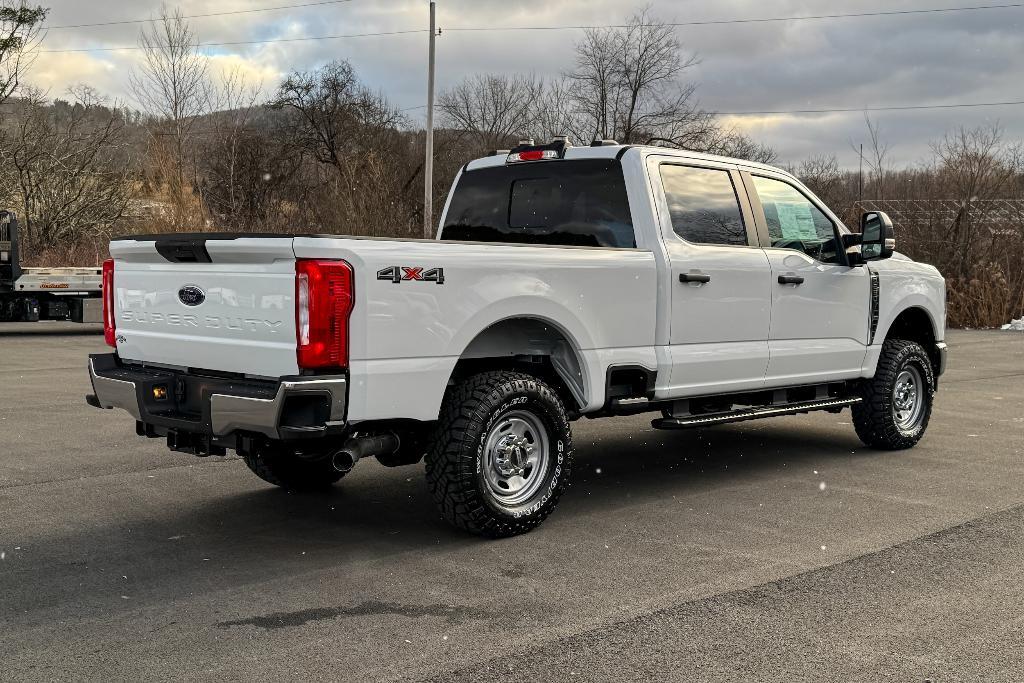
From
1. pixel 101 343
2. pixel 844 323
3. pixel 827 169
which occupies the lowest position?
pixel 101 343

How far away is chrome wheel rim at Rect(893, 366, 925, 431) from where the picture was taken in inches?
340

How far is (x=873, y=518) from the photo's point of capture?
6188 millimetres

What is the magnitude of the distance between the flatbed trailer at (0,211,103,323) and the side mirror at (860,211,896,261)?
16109 mm

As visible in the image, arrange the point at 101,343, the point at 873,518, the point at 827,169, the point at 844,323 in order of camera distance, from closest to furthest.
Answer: the point at 873,518
the point at 844,323
the point at 101,343
the point at 827,169

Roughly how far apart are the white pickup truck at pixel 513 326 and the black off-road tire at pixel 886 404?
0.02 meters

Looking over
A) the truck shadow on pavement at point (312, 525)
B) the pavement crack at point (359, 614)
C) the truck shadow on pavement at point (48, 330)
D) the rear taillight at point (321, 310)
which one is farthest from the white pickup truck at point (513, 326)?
the truck shadow on pavement at point (48, 330)

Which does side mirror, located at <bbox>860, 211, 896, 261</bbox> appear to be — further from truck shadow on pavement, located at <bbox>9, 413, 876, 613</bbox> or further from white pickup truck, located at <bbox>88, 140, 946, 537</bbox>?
truck shadow on pavement, located at <bbox>9, 413, 876, 613</bbox>

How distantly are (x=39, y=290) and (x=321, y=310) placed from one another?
17.2 m

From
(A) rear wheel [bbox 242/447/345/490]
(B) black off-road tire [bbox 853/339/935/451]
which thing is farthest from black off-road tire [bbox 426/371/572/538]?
(B) black off-road tire [bbox 853/339/935/451]

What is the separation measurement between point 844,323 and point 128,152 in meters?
34.0

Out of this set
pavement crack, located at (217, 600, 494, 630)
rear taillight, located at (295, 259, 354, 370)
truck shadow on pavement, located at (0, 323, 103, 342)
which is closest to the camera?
pavement crack, located at (217, 600, 494, 630)

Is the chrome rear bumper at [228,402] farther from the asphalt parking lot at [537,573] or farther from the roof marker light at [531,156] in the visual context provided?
the roof marker light at [531,156]

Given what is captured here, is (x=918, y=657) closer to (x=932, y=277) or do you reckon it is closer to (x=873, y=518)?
(x=873, y=518)

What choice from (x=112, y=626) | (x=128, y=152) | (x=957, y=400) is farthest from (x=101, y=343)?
(x=128, y=152)
